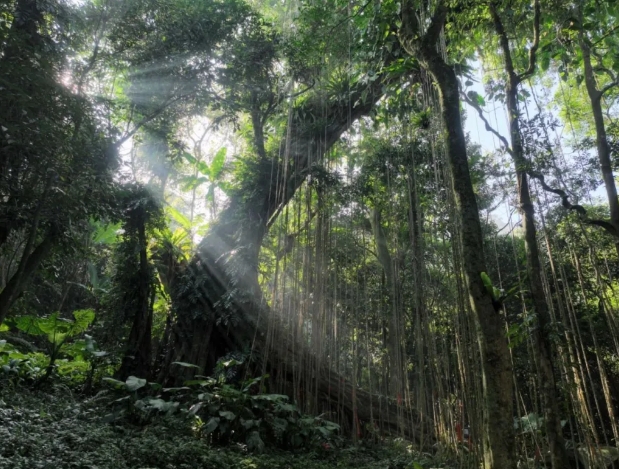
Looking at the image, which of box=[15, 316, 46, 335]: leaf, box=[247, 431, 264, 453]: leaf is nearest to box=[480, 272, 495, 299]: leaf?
box=[247, 431, 264, 453]: leaf

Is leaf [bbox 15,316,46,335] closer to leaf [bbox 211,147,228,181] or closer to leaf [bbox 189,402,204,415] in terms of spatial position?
leaf [bbox 189,402,204,415]

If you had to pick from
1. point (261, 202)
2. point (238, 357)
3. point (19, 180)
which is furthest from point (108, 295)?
point (19, 180)

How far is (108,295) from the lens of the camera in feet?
19.2

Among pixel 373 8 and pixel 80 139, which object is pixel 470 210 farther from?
pixel 80 139

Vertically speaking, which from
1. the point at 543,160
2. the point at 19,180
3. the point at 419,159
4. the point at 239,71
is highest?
the point at 239,71


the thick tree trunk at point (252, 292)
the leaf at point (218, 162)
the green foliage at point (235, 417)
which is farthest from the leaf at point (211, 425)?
the leaf at point (218, 162)

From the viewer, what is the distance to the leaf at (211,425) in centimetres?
356

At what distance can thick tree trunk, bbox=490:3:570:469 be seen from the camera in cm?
323

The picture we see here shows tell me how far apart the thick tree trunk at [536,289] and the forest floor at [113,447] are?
41.6 inches

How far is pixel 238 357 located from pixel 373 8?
13.6 feet

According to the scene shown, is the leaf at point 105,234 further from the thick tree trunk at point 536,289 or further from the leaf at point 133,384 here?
the thick tree trunk at point 536,289

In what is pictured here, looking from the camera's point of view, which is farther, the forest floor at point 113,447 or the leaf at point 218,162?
the leaf at point 218,162

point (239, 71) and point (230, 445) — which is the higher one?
point (239, 71)

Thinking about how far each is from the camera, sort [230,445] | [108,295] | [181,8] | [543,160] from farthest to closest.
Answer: [108,295] → [181,8] → [543,160] → [230,445]
